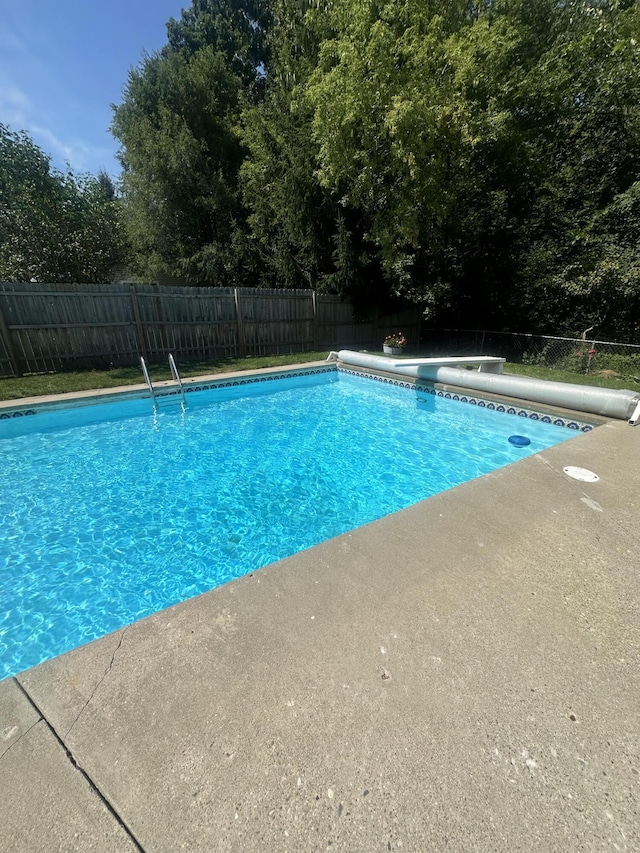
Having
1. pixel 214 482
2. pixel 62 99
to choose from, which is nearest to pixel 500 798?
pixel 214 482

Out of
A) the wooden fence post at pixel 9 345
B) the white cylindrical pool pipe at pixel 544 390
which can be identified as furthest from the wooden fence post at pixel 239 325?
the wooden fence post at pixel 9 345

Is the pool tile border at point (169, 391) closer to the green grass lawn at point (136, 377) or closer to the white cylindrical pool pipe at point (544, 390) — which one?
the green grass lawn at point (136, 377)

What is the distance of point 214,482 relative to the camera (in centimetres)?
436

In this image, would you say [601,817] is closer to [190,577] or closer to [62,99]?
Result: [190,577]

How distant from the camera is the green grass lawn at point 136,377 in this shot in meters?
6.86

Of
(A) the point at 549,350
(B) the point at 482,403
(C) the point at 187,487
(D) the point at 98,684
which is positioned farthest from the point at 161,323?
(A) the point at 549,350

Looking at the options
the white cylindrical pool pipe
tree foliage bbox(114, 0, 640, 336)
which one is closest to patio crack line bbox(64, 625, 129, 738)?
the white cylindrical pool pipe

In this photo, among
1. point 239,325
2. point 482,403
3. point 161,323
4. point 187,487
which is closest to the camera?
point 187,487

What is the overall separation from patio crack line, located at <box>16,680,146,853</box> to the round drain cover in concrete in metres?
3.57

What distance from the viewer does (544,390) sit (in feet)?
18.3

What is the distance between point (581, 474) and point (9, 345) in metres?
10.0

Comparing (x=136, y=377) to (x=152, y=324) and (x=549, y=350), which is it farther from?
(x=549, y=350)

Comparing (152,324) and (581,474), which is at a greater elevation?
(152,324)

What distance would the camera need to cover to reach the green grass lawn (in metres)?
6.86
